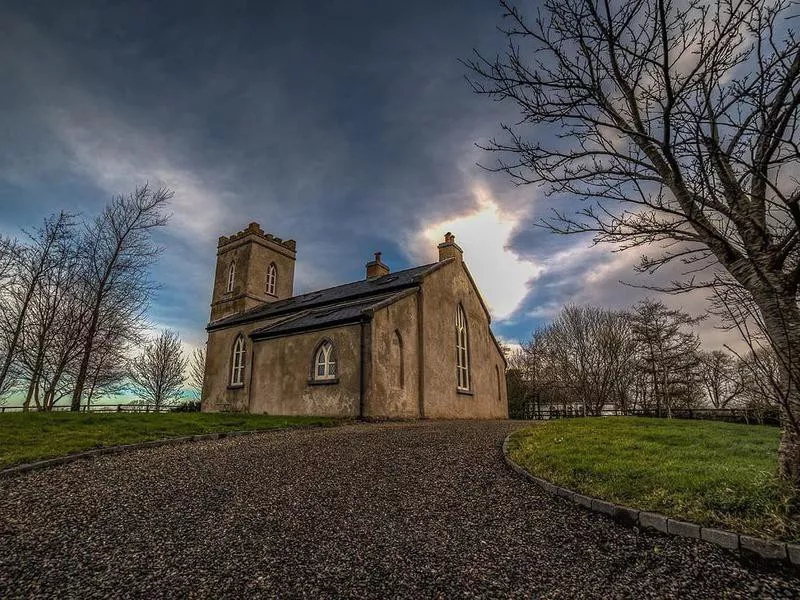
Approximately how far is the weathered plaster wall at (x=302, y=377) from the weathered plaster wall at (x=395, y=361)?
2.49 feet

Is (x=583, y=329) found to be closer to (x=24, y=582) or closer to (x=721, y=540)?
(x=721, y=540)

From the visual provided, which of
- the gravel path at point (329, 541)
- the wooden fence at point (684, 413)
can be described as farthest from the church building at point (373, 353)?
the gravel path at point (329, 541)

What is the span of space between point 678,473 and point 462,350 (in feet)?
55.9

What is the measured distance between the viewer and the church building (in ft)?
56.1

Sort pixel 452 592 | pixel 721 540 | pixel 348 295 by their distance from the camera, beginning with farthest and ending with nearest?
pixel 348 295 < pixel 721 540 < pixel 452 592

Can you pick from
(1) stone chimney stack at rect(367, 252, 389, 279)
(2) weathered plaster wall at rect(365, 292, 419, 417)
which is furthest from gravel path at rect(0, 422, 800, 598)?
(1) stone chimney stack at rect(367, 252, 389, 279)

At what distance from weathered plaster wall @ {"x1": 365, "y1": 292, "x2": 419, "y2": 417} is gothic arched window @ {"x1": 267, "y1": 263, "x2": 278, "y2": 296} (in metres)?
16.4

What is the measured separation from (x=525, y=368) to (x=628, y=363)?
11.6m

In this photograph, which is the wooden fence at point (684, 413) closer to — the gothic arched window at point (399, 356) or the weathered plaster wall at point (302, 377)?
the gothic arched window at point (399, 356)

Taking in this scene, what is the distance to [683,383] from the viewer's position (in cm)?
3222

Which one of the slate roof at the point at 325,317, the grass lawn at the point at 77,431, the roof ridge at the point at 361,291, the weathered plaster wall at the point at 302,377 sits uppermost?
the roof ridge at the point at 361,291

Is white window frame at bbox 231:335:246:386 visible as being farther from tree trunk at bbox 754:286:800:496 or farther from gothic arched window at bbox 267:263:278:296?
tree trunk at bbox 754:286:800:496

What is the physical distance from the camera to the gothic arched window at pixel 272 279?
32031 mm

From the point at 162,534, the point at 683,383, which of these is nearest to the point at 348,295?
the point at 162,534
